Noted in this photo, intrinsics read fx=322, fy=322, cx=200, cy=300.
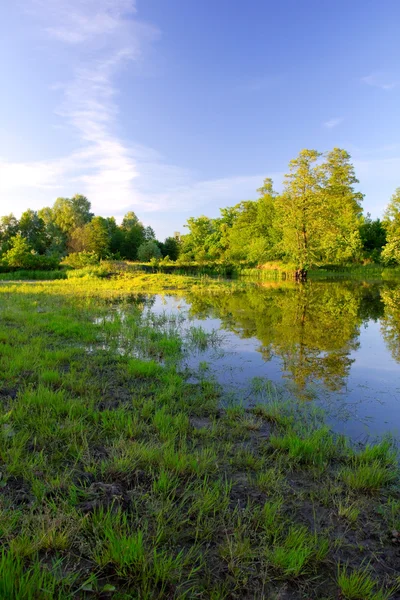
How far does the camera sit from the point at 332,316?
12391mm

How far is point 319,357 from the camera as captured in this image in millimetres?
7242

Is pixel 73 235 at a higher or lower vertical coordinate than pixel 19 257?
higher

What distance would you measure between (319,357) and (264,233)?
42.7 metres

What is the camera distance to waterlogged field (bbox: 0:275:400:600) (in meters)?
1.92

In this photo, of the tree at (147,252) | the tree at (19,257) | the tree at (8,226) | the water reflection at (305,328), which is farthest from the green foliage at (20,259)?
the water reflection at (305,328)

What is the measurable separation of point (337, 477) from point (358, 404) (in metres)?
2.13

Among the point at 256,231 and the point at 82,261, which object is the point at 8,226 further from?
the point at 256,231

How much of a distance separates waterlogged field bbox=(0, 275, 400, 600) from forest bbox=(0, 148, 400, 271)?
88.7 ft

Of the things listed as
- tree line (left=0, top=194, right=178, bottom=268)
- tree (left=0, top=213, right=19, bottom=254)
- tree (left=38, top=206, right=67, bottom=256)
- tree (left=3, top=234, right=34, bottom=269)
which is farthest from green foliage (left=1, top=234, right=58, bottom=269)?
tree (left=0, top=213, right=19, bottom=254)

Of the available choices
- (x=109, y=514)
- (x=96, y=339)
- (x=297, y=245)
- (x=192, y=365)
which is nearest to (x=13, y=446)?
(x=109, y=514)

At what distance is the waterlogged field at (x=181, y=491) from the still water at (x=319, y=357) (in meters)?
0.24

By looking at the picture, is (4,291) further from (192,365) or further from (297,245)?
(297,245)

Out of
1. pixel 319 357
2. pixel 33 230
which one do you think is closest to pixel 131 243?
pixel 33 230

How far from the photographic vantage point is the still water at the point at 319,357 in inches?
188
